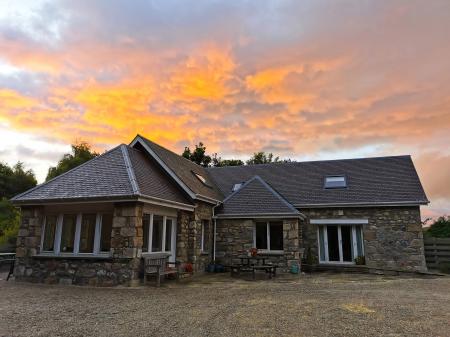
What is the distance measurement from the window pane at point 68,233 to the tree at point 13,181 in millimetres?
29482

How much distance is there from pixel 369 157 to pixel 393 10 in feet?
34.9

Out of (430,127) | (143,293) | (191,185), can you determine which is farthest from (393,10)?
(143,293)

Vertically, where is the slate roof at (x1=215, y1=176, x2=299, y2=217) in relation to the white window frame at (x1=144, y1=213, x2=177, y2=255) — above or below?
above

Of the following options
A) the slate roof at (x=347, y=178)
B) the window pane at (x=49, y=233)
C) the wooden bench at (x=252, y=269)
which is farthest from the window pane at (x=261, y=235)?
the window pane at (x=49, y=233)

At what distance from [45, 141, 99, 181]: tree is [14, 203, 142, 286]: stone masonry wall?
2427 centimetres

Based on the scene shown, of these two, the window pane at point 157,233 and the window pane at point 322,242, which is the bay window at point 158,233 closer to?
the window pane at point 157,233

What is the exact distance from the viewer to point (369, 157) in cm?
1983

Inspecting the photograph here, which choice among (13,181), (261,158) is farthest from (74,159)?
(261,158)

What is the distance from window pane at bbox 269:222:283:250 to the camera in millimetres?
15195

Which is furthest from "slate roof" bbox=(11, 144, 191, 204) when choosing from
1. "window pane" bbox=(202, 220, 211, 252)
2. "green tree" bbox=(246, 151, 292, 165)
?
"green tree" bbox=(246, 151, 292, 165)

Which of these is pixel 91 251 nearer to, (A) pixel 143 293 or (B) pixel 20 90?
(A) pixel 143 293

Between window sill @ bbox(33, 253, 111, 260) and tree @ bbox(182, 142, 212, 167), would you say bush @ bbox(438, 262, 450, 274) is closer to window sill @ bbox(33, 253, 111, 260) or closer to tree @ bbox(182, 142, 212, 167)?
window sill @ bbox(33, 253, 111, 260)

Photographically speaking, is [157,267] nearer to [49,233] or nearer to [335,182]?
[49,233]

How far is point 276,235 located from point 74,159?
27.0 m
